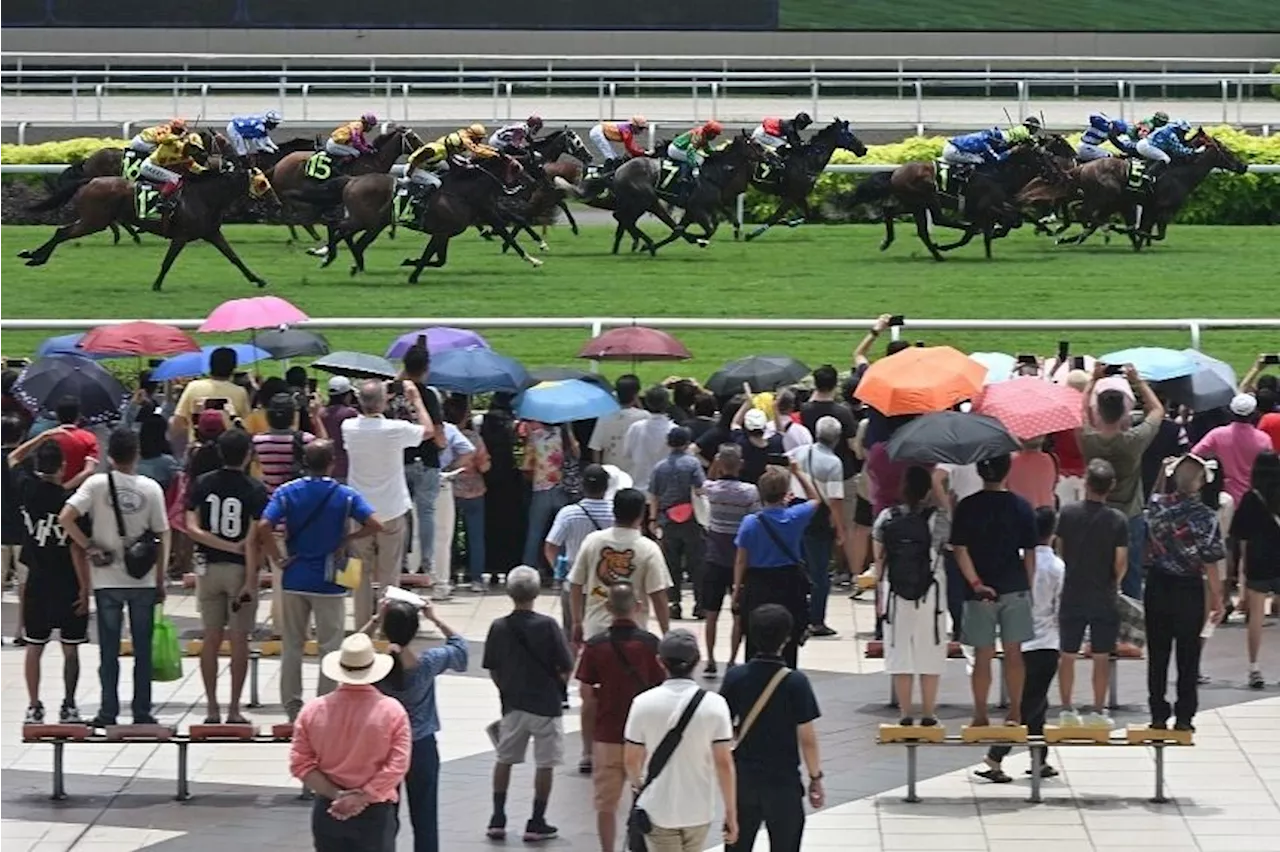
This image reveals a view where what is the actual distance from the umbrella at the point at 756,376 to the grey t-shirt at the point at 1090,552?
451 cm

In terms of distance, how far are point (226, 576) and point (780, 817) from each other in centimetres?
349

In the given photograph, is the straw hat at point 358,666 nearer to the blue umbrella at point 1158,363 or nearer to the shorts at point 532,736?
the shorts at point 532,736

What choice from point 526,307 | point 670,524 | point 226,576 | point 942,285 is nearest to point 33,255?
point 526,307

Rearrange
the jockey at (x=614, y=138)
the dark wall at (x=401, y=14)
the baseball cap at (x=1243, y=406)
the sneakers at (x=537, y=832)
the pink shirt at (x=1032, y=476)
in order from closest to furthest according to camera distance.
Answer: the sneakers at (x=537, y=832) → the pink shirt at (x=1032, y=476) → the baseball cap at (x=1243, y=406) → the jockey at (x=614, y=138) → the dark wall at (x=401, y=14)

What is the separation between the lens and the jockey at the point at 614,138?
2772 cm

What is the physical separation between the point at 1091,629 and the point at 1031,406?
162 centimetres

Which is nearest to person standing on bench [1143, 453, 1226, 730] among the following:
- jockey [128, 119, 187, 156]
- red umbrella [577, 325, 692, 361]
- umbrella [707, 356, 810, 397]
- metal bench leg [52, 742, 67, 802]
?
metal bench leg [52, 742, 67, 802]

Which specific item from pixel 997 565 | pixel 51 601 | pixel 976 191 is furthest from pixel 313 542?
pixel 976 191

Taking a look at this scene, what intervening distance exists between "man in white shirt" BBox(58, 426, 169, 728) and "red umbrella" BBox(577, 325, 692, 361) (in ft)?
17.2

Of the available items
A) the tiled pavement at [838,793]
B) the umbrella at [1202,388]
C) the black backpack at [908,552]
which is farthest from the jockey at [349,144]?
the black backpack at [908,552]

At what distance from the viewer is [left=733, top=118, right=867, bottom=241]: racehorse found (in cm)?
2825

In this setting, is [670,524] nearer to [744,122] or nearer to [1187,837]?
[1187,837]

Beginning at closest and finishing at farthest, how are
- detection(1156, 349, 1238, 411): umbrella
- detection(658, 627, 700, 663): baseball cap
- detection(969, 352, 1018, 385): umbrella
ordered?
detection(658, 627, 700, 663): baseball cap < detection(1156, 349, 1238, 411): umbrella < detection(969, 352, 1018, 385): umbrella

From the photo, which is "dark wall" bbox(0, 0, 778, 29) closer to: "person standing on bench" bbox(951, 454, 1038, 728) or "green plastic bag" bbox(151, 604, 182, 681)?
"green plastic bag" bbox(151, 604, 182, 681)
